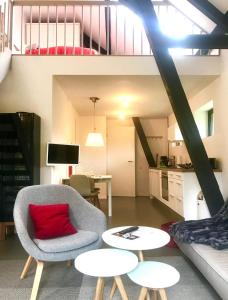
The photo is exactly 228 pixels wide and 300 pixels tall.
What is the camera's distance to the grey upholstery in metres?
2.03

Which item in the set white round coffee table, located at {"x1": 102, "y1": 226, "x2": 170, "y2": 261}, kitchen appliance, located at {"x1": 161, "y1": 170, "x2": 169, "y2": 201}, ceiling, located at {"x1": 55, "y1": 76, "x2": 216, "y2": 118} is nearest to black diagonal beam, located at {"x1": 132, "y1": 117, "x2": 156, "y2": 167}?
ceiling, located at {"x1": 55, "y1": 76, "x2": 216, "y2": 118}

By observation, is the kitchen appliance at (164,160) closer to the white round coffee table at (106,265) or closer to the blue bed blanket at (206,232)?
the blue bed blanket at (206,232)

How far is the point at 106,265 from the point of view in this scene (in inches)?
64.4

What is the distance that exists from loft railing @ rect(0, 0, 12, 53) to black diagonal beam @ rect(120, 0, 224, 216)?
178 centimetres

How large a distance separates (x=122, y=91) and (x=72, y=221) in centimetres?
299

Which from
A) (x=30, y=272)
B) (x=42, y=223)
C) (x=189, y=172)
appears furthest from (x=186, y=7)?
(x=30, y=272)

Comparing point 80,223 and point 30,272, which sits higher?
point 80,223

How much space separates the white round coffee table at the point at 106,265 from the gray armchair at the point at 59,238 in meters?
0.37

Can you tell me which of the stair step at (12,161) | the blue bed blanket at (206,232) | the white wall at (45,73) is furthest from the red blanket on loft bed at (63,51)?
the blue bed blanket at (206,232)

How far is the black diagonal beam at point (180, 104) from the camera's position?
3100 millimetres

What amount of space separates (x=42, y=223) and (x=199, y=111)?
3.89 meters

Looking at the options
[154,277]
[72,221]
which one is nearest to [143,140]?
[72,221]

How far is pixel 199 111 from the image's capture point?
5.06 meters

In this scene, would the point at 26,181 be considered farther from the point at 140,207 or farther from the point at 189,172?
the point at 140,207
